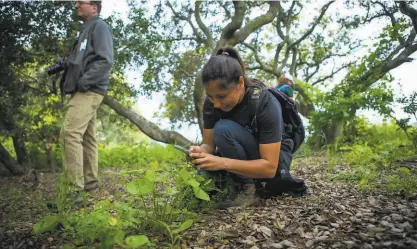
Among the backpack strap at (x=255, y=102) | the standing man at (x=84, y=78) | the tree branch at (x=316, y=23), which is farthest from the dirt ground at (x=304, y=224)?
the tree branch at (x=316, y=23)

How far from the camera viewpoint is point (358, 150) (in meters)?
4.27

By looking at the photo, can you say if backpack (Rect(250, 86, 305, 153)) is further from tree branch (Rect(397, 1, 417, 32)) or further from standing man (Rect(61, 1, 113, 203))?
tree branch (Rect(397, 1, 417, 32))

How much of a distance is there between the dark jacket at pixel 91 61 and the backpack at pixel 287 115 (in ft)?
5.68

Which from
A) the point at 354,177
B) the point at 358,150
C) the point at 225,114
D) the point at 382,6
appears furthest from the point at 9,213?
the point at 382,6

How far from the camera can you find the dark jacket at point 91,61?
10.8 ft

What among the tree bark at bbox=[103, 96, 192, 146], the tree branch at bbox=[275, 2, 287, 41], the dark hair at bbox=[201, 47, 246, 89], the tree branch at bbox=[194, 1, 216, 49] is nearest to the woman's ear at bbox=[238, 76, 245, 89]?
Result: the dark hair at bbox=[201, 47, 246, 89]

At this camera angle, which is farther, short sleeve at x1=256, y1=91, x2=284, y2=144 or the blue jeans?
the blue jeans

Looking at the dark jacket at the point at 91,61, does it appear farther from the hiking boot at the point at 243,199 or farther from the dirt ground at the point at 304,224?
the hiking boot at the point at 243,199

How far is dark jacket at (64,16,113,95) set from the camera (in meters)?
3.30

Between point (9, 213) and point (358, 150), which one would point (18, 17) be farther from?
point (358, 150)

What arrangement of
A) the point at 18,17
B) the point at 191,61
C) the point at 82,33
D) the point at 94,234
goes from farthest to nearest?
the point at 191,61 < the point at 18,17 < the point at 82,33 < the point at 94,234

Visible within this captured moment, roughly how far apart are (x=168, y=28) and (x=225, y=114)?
607cm

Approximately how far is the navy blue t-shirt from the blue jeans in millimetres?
72

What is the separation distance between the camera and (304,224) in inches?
72.5
